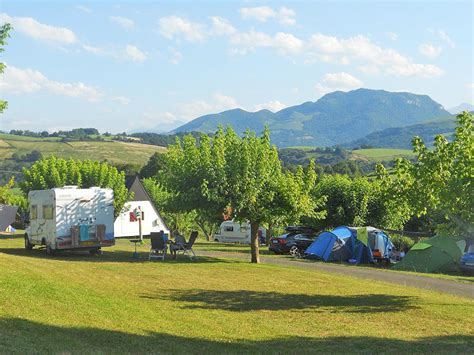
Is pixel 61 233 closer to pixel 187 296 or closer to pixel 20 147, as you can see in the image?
pixel 187 296

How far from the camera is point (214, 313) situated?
538 inches

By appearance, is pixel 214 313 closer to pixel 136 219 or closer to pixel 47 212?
pixel 47 212

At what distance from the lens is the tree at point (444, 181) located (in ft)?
47.3

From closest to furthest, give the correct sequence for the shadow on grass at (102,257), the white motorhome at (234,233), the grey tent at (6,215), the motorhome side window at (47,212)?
1. the shadow on grass at (102,257)
2. the motorhome side window at (47,212)
3. the white motorhome at (234,233)
4. the grey tent at (6,215)

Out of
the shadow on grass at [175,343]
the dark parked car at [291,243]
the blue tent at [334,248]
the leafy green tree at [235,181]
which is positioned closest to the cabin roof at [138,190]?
the dark parked car at [291,243]

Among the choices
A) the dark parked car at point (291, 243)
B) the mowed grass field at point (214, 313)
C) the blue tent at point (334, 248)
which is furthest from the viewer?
the dark parked car at point (291, 243)

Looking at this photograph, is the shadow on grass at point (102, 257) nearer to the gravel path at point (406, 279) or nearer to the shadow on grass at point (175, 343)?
the gravel path at point (406, 279)

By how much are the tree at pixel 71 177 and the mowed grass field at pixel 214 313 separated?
22313 mm

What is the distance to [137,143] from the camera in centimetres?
19775

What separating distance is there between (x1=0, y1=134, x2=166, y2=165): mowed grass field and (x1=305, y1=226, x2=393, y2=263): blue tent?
446ft

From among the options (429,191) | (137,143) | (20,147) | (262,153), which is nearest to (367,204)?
(262,153)

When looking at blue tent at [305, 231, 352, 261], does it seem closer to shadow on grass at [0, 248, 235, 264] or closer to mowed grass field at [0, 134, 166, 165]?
shadow on grass at [0, 248, 235, 264]

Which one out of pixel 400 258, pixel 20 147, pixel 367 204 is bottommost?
pixel 400 258

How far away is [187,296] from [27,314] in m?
5.33
